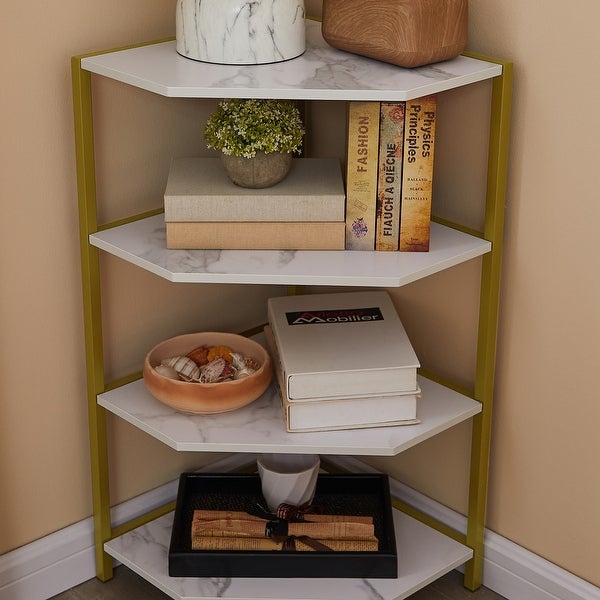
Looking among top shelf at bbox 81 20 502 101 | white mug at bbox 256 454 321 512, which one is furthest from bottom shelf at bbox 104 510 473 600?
top shelf at bbox 81 20 502 101

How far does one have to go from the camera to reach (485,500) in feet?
6.27

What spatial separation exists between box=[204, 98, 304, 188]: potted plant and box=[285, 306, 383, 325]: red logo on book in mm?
282

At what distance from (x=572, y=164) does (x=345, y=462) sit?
0.86m

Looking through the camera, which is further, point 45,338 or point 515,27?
point 45,338

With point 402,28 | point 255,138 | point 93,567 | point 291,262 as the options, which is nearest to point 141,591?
point 93,567

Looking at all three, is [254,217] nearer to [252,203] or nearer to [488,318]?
[252,203]

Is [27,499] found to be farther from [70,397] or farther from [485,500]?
[485,500]

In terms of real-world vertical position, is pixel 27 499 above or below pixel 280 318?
below

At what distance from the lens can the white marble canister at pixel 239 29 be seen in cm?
154

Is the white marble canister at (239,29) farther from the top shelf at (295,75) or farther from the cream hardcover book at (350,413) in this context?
the cream hardcover book at (350,413)

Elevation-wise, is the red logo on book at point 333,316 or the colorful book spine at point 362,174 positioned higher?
the colorful book spine at point 362,174

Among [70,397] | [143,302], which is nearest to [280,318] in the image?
[143,302]

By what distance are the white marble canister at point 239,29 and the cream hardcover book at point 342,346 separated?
47 centimetres

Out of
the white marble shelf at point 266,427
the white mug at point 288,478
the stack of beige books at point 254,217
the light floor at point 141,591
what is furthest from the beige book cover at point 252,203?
the light floor at point 141,591
